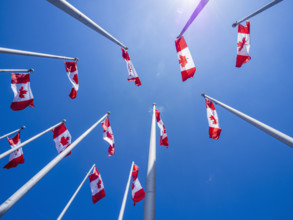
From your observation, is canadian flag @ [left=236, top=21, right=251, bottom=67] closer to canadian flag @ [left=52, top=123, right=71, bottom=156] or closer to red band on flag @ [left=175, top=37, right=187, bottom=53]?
red band on flag @ [left=175, top=37, right=187, bottom=53]

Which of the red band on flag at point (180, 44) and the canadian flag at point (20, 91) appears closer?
the red band on flag at point (180, 44)

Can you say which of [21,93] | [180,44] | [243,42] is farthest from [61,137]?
[243,42]

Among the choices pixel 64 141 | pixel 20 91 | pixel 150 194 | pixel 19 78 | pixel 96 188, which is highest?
pixel 19 78

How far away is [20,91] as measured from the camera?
8109mm

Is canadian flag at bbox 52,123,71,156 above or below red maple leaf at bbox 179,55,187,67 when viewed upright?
below

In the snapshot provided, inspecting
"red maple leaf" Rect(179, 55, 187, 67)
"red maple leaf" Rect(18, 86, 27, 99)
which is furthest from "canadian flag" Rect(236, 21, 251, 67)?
"red maple leaf" Rect(18, 86, 27, 99)

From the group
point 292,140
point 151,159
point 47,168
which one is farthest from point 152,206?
point 292,140

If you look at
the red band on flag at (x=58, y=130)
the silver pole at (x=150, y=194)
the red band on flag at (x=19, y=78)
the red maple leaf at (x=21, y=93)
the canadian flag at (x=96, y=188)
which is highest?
the red band on flag at (x=19, y=78)

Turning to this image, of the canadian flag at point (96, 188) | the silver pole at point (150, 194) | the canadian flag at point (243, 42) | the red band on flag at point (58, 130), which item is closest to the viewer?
the silver pole at point (150, 194)

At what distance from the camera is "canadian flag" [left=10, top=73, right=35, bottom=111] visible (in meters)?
8.02

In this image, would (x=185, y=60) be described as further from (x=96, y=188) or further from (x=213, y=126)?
(x=96, y=188)

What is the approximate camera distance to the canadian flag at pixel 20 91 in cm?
802

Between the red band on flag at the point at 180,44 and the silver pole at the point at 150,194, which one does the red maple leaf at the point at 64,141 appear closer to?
the silver pole at the point at 150,194

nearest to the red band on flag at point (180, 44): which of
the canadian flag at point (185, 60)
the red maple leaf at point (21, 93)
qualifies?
the canadian flag at point (185, 60)
